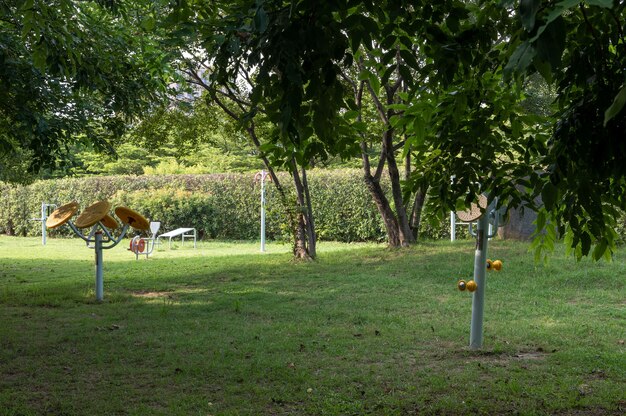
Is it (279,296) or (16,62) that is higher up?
(16,62)

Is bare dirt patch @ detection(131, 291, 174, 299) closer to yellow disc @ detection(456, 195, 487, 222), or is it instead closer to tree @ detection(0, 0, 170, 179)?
tree @ detection(0, 0, 170, 179)

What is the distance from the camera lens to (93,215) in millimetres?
8539

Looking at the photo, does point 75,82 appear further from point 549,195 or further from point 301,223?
point 549,195

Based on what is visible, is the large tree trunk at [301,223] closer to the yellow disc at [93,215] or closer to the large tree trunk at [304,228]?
the large tree trunk at [304,228]

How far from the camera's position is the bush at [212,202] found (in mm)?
18922

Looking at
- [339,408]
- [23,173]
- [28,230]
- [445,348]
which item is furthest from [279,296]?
[28,230]

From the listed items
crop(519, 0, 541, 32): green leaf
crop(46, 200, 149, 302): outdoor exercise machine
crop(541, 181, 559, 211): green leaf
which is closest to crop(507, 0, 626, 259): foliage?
crop(541, 181, 559, 211): green leaf

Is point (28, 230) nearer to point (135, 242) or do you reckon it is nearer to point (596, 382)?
point (135, 242)

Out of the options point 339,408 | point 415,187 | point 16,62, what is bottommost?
point 339,408

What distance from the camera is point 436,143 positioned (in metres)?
4.34

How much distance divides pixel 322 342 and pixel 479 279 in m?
1.50

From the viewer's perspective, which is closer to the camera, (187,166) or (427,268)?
(427,268)

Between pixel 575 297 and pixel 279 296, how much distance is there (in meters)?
3.66

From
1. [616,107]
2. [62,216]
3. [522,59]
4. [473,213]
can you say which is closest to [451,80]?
[522,59]
